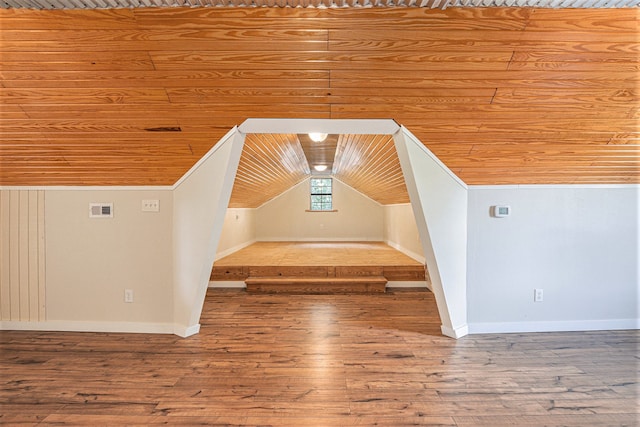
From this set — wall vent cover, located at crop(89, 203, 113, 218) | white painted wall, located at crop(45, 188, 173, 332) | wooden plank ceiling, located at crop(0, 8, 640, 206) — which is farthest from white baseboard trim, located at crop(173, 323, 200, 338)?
wooden plank ceiling, located at crop(0, 8, 640, 206)

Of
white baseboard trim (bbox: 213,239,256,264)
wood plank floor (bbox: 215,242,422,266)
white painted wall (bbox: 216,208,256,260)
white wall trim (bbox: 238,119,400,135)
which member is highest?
white wall trim (bbox: 238,119,400,135)

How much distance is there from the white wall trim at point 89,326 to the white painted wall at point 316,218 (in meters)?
5.93

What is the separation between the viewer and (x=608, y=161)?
2.72 m

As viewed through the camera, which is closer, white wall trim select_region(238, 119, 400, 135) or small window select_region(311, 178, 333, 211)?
white wall trim select_region(238, 119, 400, 135)

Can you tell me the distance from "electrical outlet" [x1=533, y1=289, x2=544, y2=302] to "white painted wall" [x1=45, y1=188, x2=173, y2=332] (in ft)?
11.3

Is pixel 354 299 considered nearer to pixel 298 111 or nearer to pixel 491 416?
pixel 491 416

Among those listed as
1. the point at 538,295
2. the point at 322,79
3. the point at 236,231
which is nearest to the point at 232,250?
the point at 236,231

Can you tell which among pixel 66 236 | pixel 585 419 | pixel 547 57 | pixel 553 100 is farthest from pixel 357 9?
pixel 66 236

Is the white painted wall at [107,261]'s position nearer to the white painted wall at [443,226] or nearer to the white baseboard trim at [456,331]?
the white painted wall at [443,226]

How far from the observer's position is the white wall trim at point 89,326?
2.97 m

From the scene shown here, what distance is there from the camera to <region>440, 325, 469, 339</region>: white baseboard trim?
2834 mm

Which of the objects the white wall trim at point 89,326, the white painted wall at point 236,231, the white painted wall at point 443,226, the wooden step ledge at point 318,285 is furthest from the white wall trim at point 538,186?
the white painted wall at point 236,231

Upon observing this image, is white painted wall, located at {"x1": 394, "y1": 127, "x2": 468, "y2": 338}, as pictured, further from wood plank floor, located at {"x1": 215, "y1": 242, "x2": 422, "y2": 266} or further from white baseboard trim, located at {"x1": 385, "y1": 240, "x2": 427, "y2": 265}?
wood plank floor, located at {"x1": 215, "y1": 242, "x2": 422, "y2": 266}

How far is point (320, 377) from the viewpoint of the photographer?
2.19m
